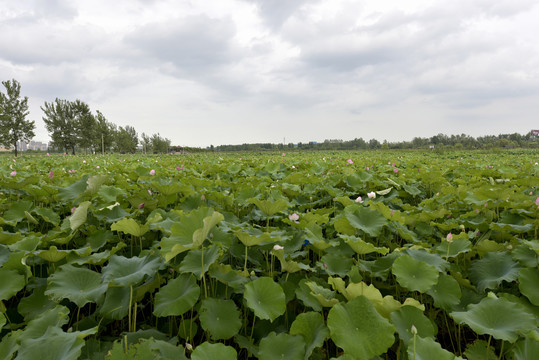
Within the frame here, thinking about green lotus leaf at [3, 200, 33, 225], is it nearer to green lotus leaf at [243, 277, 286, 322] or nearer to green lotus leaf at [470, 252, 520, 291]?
green lotus leaf at [243, 277, 286, 322]

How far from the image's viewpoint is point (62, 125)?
39.8 meters

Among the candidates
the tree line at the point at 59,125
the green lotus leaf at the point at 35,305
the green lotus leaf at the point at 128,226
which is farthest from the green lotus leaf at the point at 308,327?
the tree line at the point at 59,125

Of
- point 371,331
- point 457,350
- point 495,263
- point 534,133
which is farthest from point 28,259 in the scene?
point 534,133

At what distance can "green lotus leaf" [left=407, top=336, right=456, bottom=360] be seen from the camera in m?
0.83

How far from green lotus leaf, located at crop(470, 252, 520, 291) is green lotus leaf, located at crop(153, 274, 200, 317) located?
3.96 ft

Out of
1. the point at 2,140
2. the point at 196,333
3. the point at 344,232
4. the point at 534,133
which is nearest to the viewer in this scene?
the point at 196,333

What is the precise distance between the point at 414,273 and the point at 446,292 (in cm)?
16

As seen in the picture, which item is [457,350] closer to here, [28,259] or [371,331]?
[371,331]

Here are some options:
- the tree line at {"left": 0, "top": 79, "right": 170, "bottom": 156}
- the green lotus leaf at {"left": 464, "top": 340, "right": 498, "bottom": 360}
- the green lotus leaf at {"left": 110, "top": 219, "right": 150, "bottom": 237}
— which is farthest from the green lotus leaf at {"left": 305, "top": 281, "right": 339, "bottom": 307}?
the tree line at {"left": 0, "top": 79, "right": 170, "bottom": 156}

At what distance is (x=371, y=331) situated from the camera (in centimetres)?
89

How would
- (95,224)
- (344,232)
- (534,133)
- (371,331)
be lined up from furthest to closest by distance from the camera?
(534,133), (95,224), (344,232), (371,331)

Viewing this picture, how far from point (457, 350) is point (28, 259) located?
1.98 meters

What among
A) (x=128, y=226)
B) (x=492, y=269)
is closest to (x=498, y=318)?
(x=492, y=269)

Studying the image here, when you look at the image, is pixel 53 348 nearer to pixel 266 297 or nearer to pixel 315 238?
pixel 266 297
